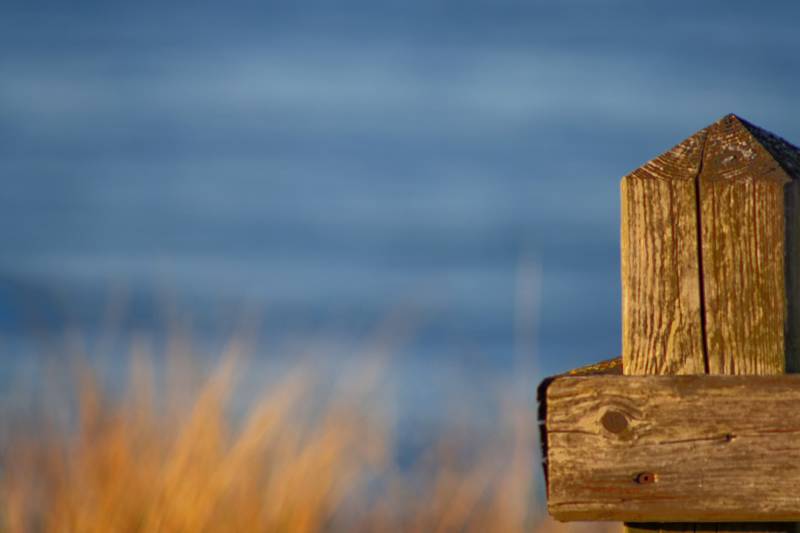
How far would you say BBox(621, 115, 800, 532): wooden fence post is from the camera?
1.47 meters

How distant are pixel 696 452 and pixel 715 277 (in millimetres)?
266

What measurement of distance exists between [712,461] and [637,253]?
33 cm

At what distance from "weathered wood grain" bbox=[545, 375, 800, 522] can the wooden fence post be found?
0.08 metres

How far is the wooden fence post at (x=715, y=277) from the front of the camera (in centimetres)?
147

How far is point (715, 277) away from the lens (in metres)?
1.47

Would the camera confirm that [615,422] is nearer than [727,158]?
Yes

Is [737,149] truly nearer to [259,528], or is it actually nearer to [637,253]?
[637,253]

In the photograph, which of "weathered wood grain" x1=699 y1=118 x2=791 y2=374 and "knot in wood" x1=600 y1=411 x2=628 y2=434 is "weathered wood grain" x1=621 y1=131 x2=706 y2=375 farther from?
"knot in wood" x1=600 y1=411 x2=628 y2=434

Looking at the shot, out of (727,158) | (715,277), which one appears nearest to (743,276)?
(715,277)

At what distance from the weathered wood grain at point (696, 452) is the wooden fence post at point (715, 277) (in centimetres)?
8

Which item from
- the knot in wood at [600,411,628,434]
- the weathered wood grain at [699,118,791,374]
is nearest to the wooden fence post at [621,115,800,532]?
the weathered wood grain at [699,118,791,374]

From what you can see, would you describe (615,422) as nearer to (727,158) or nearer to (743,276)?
(743,276)

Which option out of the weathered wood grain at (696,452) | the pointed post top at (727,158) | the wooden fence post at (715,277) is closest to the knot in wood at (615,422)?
the weathered wood grain at (696,452)

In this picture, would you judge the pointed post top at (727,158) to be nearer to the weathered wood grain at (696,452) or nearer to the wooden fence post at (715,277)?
the wooden fence post at (715,277)
